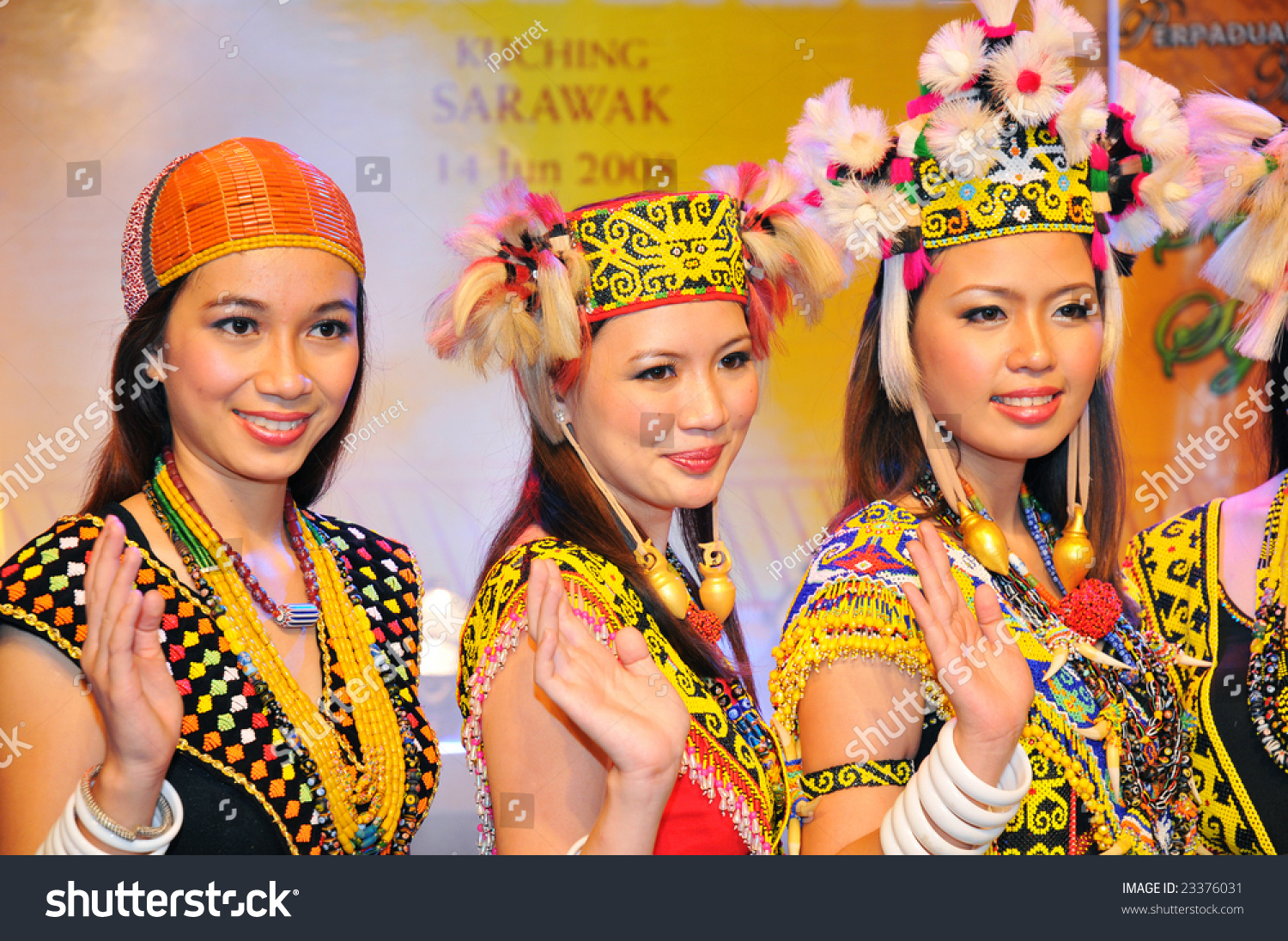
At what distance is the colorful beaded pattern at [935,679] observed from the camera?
1.92 metres

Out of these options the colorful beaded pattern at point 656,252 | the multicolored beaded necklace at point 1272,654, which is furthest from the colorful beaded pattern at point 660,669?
the multicolored beaded necklace at point 1272,654

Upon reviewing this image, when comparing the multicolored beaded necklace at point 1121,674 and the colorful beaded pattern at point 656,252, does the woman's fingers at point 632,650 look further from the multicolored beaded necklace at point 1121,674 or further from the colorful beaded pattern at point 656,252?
the multicolored beaded necklace at point 1121,674

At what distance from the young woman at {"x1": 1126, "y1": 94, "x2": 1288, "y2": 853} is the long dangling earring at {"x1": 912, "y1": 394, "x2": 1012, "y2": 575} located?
19.3 inches

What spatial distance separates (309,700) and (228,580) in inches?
9.3

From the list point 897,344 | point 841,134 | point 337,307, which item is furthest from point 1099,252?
point 337,307

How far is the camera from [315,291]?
196cm

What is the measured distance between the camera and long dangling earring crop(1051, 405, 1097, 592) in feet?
7.46

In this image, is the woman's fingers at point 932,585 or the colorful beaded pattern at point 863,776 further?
the colorful beaded pattern at point 863,776

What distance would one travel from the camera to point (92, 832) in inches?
63.6

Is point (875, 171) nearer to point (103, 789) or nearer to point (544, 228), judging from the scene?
point (544, 228)

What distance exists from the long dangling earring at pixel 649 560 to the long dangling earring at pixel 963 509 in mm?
510

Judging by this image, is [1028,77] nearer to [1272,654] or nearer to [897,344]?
[897,344]

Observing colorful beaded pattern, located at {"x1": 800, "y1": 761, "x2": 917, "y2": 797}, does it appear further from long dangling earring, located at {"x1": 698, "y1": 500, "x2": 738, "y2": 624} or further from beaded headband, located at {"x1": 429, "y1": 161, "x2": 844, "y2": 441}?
beaded headband, located at {"x1": 429, "y1": 161, "x2": 844, "y2": 441}

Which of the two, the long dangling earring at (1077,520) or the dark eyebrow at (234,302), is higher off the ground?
the dark eyebrow at (234,302)
